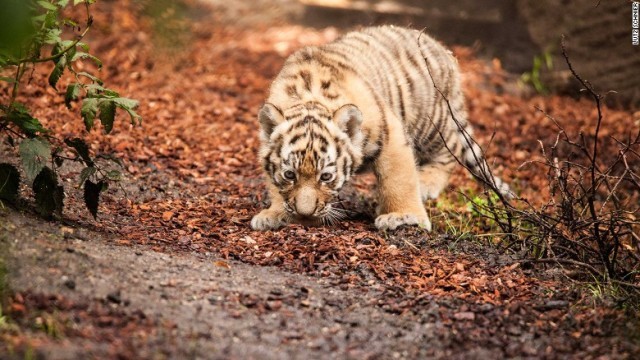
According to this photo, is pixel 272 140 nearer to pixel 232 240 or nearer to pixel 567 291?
pixel 232 240

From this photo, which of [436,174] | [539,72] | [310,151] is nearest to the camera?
[310,151]

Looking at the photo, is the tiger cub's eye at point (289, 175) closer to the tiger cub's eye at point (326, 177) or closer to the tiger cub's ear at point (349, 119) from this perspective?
the tiger cub's eye at point (326, 177)

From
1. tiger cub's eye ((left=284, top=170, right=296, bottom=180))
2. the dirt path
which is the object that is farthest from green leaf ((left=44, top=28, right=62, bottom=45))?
tiger cub's eye ((left=284, top=170, right=296, bottom=180))

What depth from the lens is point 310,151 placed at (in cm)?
407

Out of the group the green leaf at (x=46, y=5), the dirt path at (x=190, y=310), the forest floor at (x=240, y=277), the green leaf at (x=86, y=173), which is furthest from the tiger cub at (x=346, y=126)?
the green leaf at (x=46, y=5)

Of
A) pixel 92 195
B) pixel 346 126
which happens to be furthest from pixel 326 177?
pixel 92 195

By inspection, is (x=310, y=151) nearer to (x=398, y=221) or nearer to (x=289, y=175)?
(x=289, y=175)

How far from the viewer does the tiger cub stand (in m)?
4.12

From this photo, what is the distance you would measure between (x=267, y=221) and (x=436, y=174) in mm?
1770

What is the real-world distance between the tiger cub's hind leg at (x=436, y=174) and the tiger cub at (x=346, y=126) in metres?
0.06

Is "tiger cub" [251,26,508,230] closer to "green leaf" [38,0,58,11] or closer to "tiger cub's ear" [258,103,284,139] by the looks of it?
"tiger cub's ear" [258,103,284,139]

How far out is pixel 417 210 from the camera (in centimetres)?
461

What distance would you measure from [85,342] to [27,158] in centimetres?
119

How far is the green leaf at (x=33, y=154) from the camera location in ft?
10.9
